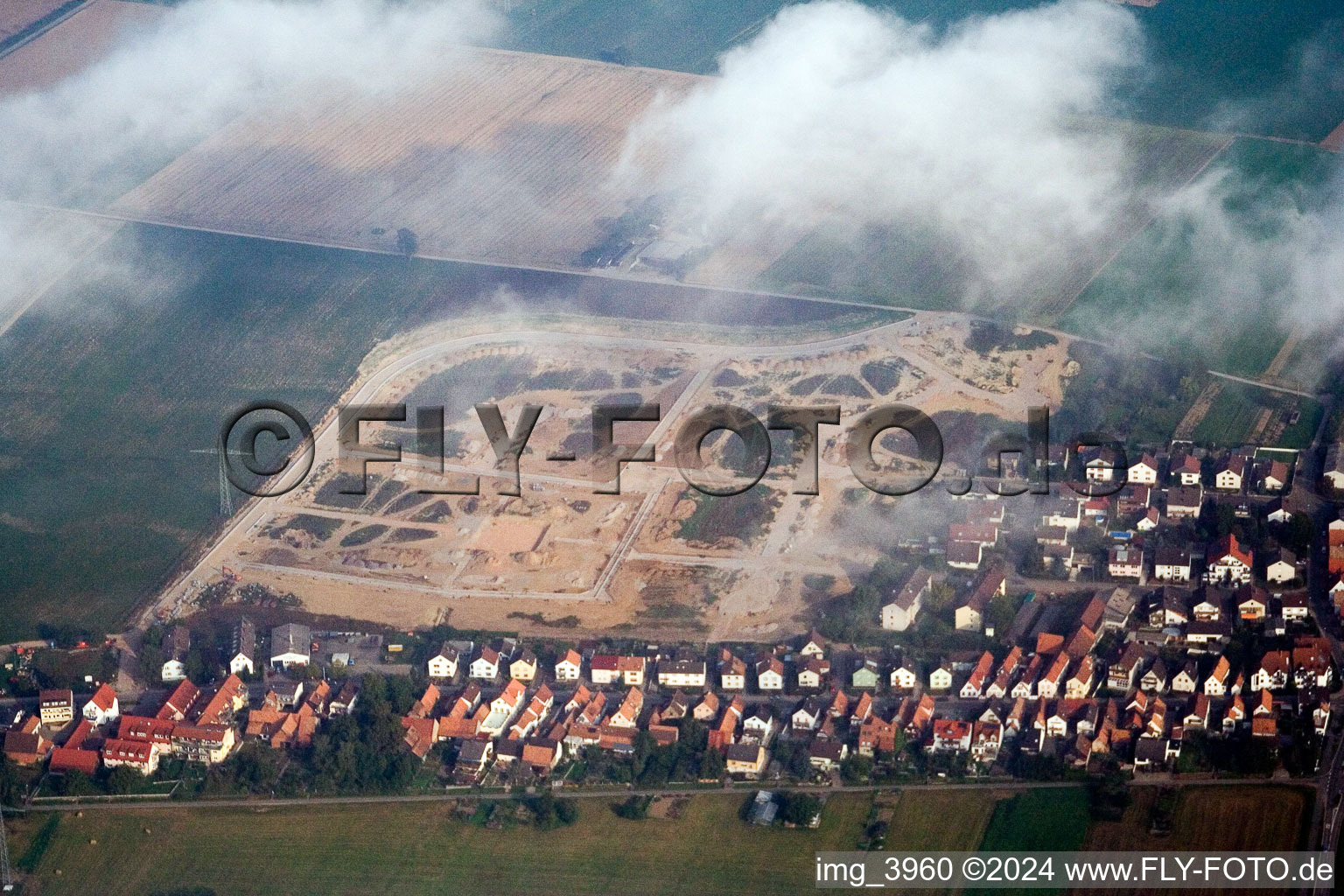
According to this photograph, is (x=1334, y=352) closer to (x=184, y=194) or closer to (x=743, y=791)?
(x=743, y=791)

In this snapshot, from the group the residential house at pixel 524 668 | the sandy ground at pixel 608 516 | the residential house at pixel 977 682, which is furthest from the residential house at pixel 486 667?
the residential house at pixel 977 682

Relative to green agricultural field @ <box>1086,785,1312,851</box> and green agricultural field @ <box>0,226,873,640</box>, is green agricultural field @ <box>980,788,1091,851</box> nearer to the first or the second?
green agricultural field @ <box>1086,785,1312,851</box>

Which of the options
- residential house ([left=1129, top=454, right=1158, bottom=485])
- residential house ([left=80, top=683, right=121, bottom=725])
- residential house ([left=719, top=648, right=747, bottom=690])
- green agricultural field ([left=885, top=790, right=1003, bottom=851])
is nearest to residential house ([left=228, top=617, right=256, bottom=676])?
residential house ([left=80, top=683, right=121, bottom=725])

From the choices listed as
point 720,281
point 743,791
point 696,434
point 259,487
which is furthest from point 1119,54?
point 743,791

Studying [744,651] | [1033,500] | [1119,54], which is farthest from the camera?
[1119,54]

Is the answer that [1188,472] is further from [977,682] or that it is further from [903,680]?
[903,680]

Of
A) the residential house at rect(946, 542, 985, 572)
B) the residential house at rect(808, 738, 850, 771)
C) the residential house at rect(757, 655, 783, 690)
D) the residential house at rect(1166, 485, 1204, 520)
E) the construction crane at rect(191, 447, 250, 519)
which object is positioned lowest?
the residential house at rect(808, 738, 850, 771)
